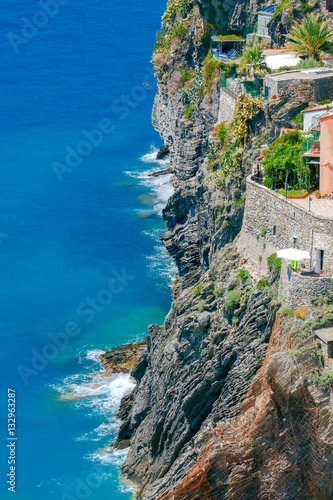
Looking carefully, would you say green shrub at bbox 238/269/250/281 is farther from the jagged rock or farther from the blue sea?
the jagged rock

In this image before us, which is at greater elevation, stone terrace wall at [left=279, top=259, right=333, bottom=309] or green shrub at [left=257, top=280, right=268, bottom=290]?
stone terrace wall at [left=279, top=259, right=333, bottom=309]

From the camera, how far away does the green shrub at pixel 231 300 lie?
68125mm

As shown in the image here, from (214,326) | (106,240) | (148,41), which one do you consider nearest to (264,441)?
(214,326)

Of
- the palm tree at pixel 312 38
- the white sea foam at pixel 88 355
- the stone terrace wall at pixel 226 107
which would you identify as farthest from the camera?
the white sea foam at pixel 88 355

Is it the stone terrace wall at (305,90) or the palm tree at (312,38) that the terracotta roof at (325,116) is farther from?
the palm tree at (312,38)

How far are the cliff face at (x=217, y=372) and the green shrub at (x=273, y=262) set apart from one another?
624mm

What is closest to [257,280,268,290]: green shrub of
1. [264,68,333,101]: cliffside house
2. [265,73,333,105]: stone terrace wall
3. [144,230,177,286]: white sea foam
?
[264,68,333,101]: cliffside house

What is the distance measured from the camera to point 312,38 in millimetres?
78750

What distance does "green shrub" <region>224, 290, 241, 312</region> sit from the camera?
6812 centimetres

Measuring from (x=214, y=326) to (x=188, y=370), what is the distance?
459 cm

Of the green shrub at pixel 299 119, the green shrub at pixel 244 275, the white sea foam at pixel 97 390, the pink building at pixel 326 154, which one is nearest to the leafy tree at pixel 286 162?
the pink building at pixel 326 154

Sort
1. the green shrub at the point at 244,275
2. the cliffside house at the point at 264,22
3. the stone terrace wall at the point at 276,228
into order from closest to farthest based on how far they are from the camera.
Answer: the stone terrace wall at the point at 276,228, the green shrub at the point at 244,275, the cliffside house at the point at 264,22

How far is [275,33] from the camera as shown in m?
85.7

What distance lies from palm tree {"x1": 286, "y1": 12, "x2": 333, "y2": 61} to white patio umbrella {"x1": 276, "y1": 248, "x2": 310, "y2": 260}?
24.0 meters
